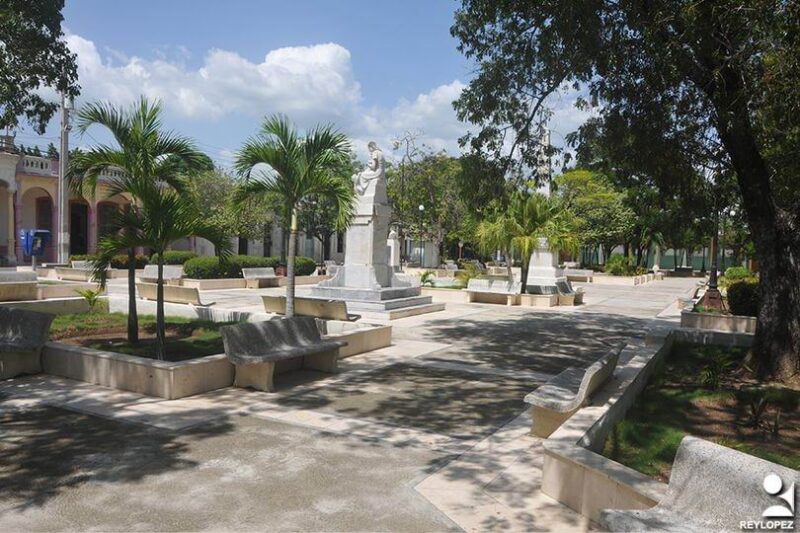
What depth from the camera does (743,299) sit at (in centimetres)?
1386

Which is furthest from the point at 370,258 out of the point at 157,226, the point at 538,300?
the point at 157,226

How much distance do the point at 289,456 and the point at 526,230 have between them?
18.0 meters

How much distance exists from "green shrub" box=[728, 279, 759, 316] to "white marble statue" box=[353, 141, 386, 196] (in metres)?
9.18

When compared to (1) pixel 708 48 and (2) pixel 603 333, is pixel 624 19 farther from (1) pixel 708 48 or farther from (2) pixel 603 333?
(2) pixel 603 333

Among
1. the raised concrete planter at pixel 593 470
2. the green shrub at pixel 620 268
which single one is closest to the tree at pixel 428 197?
the green shrub at pixel 620 268

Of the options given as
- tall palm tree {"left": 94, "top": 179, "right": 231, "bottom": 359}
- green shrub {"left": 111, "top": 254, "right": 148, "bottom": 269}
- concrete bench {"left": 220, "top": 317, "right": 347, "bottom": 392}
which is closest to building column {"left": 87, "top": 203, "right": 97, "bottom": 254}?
green shrub {"left": 111, "top": 254, "right": 148, "bottom": 269}

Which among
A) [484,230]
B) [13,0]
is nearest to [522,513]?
[13,0]

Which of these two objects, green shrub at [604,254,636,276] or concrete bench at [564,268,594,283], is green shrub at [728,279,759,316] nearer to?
concrete bench at [564,268,594,283]

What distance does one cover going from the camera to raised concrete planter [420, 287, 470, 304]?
21281mm

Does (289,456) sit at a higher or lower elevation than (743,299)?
lower

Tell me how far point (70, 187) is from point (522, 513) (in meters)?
8.28

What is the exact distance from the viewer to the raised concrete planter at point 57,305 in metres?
12.3

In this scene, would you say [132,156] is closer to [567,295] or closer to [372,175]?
[372,175]

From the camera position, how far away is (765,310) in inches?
308
